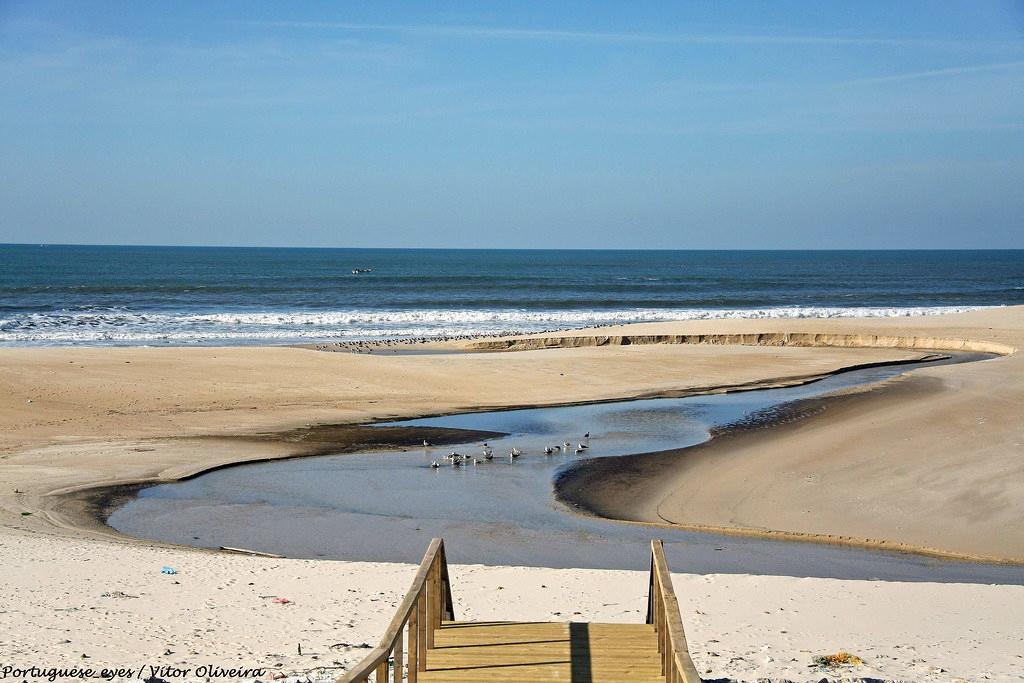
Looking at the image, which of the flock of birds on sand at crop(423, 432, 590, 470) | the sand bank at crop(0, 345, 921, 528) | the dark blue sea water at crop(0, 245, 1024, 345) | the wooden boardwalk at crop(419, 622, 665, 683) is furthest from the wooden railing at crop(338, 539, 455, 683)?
the dark blue sea water at crop(0, 245, 1024, 345)

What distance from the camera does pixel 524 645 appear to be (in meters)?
6.01

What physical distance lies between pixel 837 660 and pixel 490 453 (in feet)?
28.6

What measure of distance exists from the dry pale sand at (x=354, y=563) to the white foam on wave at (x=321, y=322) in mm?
9520

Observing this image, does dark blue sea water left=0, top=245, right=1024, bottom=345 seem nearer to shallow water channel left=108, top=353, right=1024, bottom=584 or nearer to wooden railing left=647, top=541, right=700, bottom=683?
shallow water channel left=108, top=353, right=1024, bottom=584

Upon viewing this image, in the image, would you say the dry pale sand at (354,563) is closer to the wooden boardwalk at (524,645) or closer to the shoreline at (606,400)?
the shoreline at (606,400)

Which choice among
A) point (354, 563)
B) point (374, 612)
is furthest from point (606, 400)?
point (374, 612)

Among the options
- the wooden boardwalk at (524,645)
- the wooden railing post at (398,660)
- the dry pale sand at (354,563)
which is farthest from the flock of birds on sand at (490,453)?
the wooden railing post at (398,660)

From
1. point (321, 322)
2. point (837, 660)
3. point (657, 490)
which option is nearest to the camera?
point (837, 660)

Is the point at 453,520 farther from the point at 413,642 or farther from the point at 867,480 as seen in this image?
the point at 413,642

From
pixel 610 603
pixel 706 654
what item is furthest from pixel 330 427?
pixel 706 654

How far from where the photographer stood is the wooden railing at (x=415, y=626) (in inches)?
165

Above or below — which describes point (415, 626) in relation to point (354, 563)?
above

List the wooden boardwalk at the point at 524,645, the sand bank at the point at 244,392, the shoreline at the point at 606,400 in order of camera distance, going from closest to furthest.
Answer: the wooden boardwalk at the point at 524,645, the shoreline at the point at 606,400, the sand bank at the point at 244,392

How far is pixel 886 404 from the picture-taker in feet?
63.1
